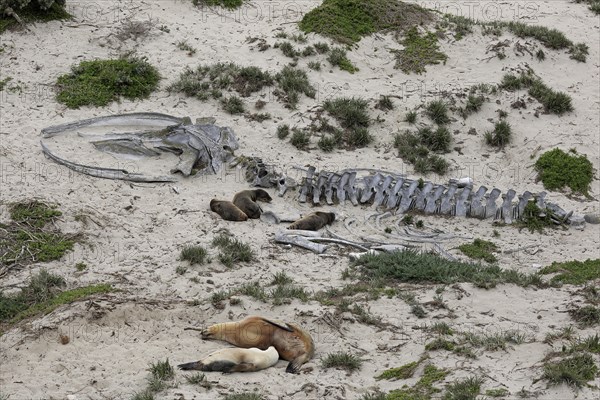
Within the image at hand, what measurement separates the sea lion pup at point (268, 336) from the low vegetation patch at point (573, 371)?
2.30m

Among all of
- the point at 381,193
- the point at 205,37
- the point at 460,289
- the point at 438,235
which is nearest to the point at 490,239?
the point at 438,235

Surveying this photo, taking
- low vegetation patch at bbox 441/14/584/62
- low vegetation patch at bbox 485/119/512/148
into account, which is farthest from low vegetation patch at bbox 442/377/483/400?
low vegetation patch at bbox 441/14/584/62

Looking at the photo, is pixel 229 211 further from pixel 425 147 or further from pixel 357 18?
pixel 357 18

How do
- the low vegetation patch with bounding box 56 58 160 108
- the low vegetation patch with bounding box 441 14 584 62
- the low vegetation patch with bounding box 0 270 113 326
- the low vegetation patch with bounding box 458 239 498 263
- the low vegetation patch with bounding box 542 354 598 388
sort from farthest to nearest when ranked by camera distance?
the low vegetation patch with bounding box 441 14 584 62
the low vegetation patch with bounding box 56 58 160 108
the low vegetation patch with bounding box 458 239 498 263
the low vegetation patch with bounding box 0 270 113 326
the low vegetation patch with bounding box 542 354 598 388

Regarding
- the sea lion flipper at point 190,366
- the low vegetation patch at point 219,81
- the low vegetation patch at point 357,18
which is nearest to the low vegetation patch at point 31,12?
the low vegetation patch at point 219,81

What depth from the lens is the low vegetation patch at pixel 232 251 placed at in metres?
10.5

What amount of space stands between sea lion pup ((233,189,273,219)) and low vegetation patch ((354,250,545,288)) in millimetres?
1893

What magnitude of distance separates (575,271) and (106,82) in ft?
27.8

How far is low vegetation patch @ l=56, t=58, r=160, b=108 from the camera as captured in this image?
46.8 feet

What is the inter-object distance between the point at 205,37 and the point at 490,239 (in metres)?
7.18

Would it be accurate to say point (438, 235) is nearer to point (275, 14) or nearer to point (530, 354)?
point (530, 354)

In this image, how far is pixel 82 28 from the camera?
1592cm

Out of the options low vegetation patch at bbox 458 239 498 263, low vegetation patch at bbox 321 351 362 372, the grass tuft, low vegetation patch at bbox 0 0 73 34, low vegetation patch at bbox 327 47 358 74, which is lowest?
low vegetation patch at bbox 458 239 498 263

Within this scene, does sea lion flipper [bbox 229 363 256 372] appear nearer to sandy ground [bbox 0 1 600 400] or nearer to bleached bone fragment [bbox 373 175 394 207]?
sandy ground [bbox 0 1 600 400]
